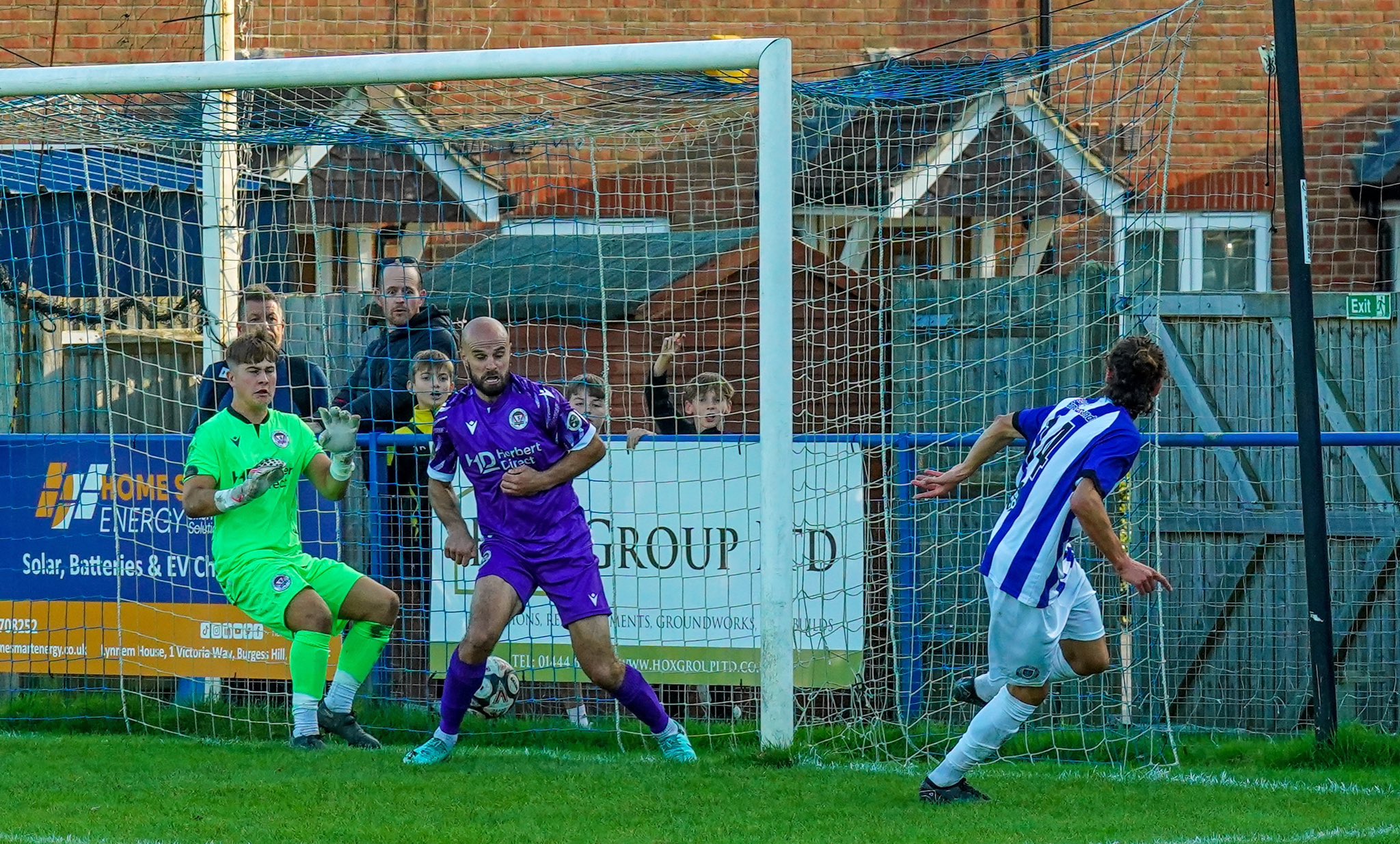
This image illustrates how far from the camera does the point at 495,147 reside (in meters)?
8.06

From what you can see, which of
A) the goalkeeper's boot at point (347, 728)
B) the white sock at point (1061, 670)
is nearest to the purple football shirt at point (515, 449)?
the goalkeeper's boot at point (347, 728)

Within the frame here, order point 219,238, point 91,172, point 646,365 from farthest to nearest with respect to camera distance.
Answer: point 91,172, point 646,365, point 219,238

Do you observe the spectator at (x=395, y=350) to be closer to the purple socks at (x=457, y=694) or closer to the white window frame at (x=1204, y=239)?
the purple socks at (x=457, y=694)

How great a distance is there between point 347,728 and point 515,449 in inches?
60.7

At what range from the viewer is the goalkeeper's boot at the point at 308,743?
6570mm

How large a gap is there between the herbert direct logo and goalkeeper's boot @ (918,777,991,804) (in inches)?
166

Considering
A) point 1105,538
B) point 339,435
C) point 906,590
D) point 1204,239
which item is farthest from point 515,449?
point 1204,239

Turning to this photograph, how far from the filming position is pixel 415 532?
25.0ft

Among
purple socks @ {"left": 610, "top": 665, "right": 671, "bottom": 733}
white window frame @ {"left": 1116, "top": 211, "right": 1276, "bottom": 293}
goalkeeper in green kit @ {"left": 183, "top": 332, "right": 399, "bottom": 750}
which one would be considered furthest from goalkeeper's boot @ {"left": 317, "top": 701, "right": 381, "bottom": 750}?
white window frame @ {"left": 1116, "top": 211, "right": 1276, "bottom": 293}

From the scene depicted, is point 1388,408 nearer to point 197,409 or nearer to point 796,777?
point 796,777

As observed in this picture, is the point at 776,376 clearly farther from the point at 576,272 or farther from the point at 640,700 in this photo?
the point at 576,272

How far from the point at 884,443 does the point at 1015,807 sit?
2170 mm

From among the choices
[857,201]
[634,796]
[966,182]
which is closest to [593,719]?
[634,796]

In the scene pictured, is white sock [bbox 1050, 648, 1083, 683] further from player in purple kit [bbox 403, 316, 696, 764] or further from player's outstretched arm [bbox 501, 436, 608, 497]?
player's outstretched arm [bbox 501, 436, 608, 497]
